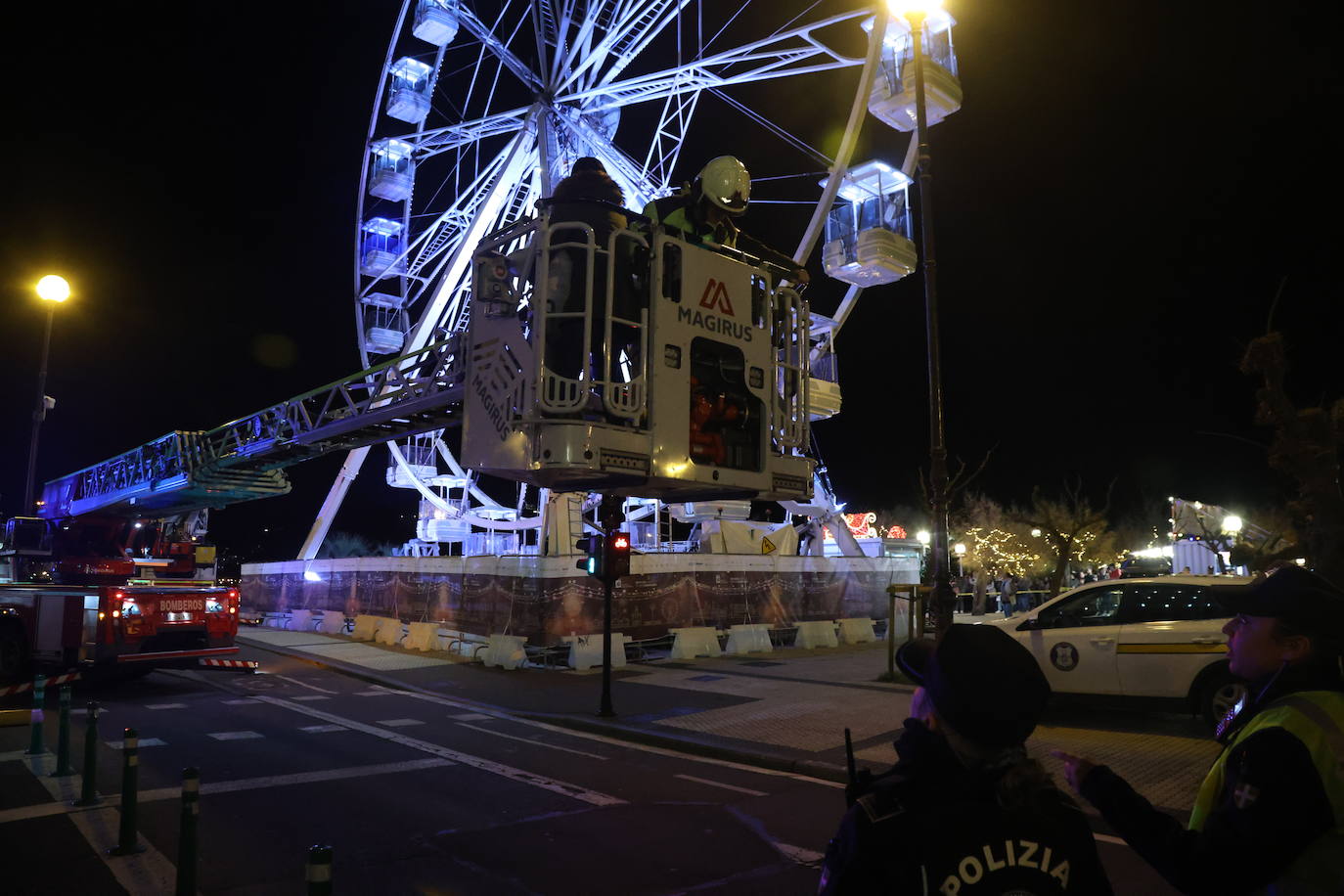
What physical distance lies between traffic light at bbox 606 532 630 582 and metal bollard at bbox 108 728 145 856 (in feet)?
22.9

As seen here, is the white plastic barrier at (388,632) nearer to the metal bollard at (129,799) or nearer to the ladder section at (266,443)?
the ladder section at (266,443)

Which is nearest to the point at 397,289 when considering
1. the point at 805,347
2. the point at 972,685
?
the point at 805,347

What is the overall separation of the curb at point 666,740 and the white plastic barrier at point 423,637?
13.3ft

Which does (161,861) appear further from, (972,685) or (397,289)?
(397,289)

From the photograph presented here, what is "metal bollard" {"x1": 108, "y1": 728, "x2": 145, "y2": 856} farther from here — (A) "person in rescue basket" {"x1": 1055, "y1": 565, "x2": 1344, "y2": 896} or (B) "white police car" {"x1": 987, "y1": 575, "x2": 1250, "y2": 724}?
(B) "white police car" {"x1": 987, "y1": 575, "x2": 1250, "y2": 724}

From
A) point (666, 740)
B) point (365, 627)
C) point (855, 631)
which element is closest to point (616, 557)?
point (666, 740)

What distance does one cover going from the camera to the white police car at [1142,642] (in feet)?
33.0

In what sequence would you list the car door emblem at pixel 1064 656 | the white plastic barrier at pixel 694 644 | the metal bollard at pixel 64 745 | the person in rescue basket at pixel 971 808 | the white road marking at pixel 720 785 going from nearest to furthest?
the person in rescue basket at pixel 971 808, the metal bollard at pixel 64 745, the white road marking at pixel 720 785, the car door emblem at pixel 1064 656, the white plastic barrier at pixel 694 644

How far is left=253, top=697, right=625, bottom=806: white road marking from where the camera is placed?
25.8 ft

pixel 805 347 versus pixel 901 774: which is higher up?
pixel 805 347

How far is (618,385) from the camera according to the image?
6.28 metres

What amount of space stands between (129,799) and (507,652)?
11.8 metres

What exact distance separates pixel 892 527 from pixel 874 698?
62627 mm

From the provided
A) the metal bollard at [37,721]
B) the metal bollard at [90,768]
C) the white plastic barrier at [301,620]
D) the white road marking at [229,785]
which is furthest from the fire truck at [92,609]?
the white plastic barrier at [301,620]
